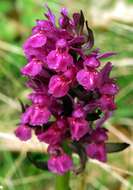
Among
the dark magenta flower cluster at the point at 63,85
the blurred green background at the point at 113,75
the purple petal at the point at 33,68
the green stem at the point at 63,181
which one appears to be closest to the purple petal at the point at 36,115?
the dark magenta flower cluster at the point at 63,85

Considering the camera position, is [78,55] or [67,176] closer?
[78,55]

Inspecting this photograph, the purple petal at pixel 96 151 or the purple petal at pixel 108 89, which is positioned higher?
the purple petal at pixel 108 89

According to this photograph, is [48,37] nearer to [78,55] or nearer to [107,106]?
[78,55]

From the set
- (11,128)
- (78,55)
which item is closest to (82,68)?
(78,55)

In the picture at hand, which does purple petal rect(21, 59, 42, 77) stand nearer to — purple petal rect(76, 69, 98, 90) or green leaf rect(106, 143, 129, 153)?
purple petal rect(76, 69, 98, 90)

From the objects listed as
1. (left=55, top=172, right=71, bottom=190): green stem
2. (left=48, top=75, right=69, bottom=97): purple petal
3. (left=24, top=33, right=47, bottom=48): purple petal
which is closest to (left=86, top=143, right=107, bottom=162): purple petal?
(left=55, top=172, right=71, bottom=190): green stem

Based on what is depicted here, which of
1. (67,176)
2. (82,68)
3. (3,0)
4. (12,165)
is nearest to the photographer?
(82,68)

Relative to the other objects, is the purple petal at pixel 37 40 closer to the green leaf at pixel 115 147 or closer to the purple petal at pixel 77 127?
the purple petal at pixel 77 127
